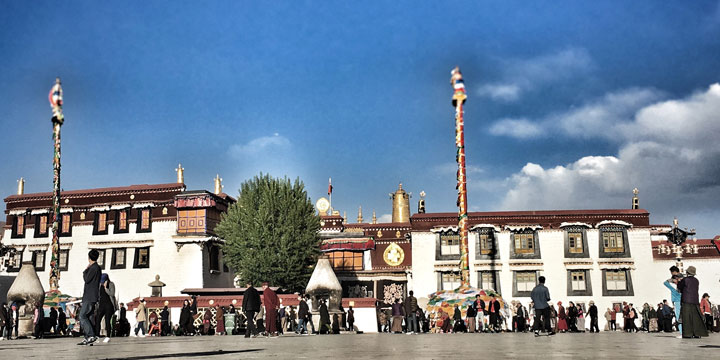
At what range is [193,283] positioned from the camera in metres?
44.8

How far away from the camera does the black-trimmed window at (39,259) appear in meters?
48.2

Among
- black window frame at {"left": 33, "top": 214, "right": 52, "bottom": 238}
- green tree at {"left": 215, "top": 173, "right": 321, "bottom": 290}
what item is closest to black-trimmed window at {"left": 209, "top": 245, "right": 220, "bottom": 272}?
green tree at {"left": 215, "top": 173, "right": 321, "bottom": 290}

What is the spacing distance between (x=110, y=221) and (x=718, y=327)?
3804 centimetres

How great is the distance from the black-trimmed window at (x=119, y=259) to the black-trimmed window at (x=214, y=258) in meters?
5.80

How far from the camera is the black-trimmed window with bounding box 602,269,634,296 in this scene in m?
43.0

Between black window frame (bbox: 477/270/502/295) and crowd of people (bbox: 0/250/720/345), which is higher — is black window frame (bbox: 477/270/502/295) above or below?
above

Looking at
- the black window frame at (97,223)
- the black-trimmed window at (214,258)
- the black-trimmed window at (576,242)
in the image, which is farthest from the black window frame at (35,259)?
the black-trimmed window at (576,242)

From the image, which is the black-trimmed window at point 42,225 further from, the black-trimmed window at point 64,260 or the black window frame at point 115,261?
the black window frame at point 115,261

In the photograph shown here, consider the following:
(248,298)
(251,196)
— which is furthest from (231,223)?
(248,298)

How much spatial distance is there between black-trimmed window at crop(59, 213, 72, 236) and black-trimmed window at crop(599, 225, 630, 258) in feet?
120

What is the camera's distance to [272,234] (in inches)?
1654

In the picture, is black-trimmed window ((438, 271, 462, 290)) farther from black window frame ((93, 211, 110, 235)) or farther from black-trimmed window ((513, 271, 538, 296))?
black window frame ((93, 211, 110, 235))

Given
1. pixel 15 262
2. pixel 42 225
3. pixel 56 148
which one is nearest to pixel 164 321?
pixel 56 148

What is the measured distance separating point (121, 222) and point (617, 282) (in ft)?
110
